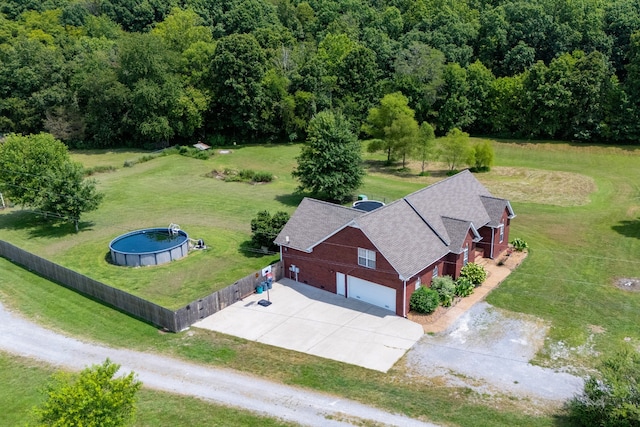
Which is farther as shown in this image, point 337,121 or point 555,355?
point 337,121

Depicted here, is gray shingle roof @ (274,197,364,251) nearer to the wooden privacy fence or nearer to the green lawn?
the wooden privacy fence

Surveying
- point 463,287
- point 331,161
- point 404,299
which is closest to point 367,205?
point 331,161

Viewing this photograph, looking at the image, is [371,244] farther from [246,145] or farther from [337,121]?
[246,145]

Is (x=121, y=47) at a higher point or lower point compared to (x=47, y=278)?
higher

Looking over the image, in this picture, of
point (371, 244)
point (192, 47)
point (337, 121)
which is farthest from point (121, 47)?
point (371, 244)

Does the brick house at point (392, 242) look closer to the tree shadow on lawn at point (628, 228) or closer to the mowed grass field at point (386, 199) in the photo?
the mowed grass field at point (386, 199)

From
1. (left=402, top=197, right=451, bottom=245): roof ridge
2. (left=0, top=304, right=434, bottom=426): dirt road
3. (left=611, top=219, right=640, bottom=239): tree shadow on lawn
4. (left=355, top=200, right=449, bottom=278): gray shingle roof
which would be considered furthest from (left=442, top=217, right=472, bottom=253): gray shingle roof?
(left=611, top=219, right=640, bottom=239): tree shadow on lawn

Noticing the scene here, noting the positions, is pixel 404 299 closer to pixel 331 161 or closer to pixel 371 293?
pixel 371 293
